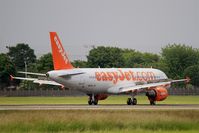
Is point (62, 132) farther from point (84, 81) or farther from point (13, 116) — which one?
point (84, 81)

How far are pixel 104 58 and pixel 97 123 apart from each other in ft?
405

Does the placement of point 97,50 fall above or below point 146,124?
above

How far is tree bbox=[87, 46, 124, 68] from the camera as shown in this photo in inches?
6629

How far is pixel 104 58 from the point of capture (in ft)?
558

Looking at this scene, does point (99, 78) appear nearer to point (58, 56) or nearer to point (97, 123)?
point (58, 56)

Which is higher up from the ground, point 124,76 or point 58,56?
point 58,56

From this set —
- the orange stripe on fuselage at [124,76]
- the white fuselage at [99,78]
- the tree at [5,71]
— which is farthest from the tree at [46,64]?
the orange stripe on fuselage at [124,76]

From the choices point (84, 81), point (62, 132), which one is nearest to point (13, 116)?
point (62, 132)

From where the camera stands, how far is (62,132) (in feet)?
140

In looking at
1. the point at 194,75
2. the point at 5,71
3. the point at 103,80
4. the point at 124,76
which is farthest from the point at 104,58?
the point at 103,80

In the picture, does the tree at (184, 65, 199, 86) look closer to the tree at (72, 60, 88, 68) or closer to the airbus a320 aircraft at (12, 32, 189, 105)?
the tree at (72, 60, 88, 68)

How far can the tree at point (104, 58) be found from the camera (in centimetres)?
16838

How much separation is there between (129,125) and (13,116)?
30.4ft

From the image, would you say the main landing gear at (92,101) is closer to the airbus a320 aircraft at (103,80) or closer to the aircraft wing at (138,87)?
the airbus a320 aircraft at (103,80)
